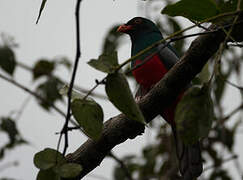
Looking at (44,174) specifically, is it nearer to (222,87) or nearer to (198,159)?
(198,159)

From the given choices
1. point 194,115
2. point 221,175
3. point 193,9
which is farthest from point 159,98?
point 221,175

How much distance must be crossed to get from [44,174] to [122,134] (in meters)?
0.87

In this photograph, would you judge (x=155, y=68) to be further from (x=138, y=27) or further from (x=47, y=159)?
(x=47, y=159)

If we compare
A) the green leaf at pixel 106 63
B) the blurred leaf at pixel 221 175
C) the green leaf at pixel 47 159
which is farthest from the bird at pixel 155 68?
the blurred leaf at pixel 221 175

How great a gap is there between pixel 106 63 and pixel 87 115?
0.20 meters

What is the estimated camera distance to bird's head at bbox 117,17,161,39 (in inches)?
184

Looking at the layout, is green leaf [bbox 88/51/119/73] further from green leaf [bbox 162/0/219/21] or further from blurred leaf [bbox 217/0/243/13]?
blurred leaf [bbox 217/0/243/13]

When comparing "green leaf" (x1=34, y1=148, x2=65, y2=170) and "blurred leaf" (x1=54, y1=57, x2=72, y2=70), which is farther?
"blurred leaf" (x1=54, y1=57, x2=72, y2=70)

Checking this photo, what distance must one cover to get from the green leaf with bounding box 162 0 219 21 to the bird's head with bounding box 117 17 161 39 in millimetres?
3000

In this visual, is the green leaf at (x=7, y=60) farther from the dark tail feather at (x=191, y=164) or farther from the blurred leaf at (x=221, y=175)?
the blurred leaf at (x=221, y=175)

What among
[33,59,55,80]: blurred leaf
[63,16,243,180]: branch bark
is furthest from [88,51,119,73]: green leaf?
[33,59,55,80]: blurred leaf

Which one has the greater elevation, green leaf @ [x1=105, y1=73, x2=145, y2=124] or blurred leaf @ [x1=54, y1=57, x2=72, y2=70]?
green leaf @ [x1=105, y1=73, x2=145, y2=124]

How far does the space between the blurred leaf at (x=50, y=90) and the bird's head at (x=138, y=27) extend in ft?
3.00

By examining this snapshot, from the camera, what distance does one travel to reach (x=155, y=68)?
3.90m
